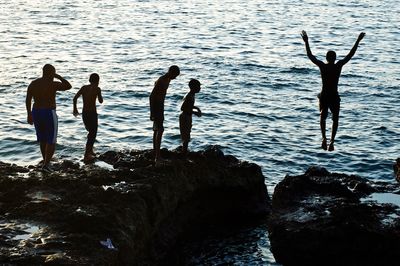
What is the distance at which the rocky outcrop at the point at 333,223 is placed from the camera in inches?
613

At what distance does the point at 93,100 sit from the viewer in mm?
17594

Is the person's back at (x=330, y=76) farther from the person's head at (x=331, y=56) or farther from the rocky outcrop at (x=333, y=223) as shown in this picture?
the rocky outcrop at (x=333, y=223)

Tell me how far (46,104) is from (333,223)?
7.27 meters

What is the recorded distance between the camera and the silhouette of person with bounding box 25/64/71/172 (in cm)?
1661

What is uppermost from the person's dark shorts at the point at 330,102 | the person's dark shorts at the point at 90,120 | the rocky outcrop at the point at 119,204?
the person's dark shorts at the point at 330,102

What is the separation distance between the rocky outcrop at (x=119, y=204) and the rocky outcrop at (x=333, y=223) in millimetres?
1582

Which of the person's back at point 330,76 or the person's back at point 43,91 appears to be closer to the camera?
the person's back at point 43,91

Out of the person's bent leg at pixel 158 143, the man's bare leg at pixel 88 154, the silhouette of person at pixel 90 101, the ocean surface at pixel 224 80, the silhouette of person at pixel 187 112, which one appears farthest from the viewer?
the ocean surface at pixel 224 80

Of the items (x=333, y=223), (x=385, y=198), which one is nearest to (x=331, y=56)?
(x=385, y=198)

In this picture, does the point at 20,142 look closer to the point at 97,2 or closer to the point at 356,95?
the point at 356,95

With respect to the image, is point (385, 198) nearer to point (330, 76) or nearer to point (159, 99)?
point (330, 76)

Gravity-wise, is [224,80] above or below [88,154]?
below

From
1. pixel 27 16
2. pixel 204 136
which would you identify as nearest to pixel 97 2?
pixel 27 16

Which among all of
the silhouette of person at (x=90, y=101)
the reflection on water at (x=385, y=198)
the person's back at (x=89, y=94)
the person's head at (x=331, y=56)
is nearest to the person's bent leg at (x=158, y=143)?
the silhouette of person at (x=90, y=101)
